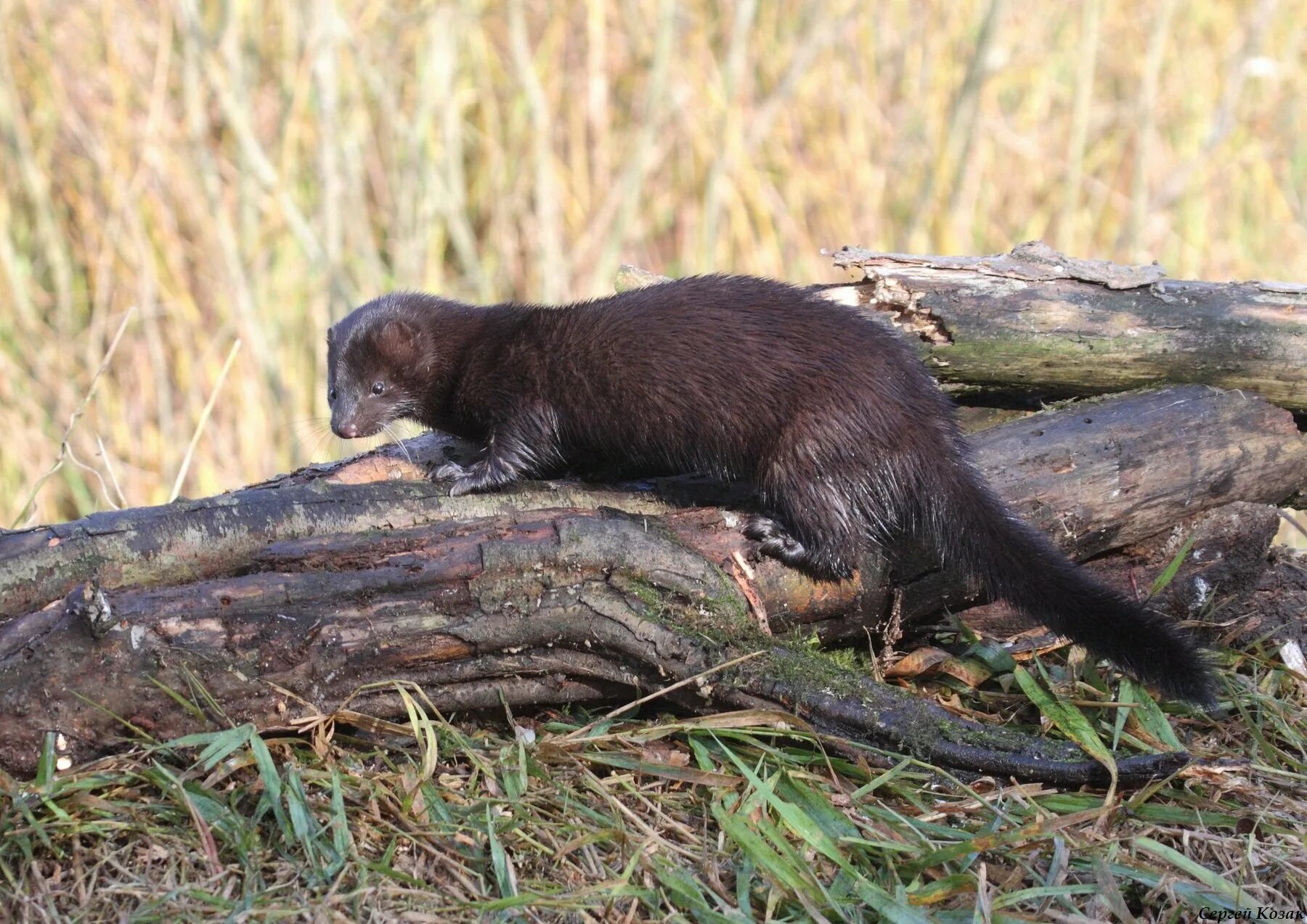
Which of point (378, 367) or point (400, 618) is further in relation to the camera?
point (378, 367)

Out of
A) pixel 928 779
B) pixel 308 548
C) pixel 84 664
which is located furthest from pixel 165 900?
pixel 928 779

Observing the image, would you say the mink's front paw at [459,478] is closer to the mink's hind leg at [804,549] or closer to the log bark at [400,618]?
the log bark at [400,618]

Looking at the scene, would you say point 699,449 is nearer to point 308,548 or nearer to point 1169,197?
point 308,548

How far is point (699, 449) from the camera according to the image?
11.6 ft

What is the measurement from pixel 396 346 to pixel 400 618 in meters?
1.48

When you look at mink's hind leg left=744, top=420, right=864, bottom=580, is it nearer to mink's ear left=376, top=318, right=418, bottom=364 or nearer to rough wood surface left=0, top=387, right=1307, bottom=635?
rough wood surface left=0, top=387, right=1307, bottom=635

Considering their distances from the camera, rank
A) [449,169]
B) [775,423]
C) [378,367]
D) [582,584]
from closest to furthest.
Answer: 1. [582,584]
2. [775,423]
3. [378,367]
4. [449,169]

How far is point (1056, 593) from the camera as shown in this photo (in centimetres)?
309

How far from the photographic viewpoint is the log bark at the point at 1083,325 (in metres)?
4.00

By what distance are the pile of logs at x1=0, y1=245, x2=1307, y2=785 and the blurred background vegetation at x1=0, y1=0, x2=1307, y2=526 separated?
11.7 ft

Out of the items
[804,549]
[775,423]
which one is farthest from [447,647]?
[775,423]

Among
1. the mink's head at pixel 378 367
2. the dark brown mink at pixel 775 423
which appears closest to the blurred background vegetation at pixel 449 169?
the mink's head at pixel 378 367

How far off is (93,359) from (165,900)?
5.41 meters

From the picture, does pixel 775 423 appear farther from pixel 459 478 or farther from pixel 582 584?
pixel 459 478
